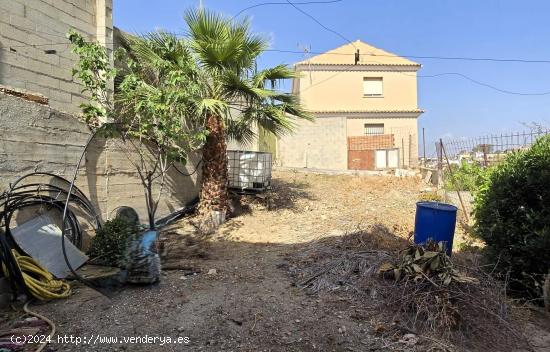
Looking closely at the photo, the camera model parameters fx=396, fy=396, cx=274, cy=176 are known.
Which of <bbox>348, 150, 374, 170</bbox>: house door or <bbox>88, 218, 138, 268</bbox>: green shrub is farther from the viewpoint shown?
<bbox>348, 150, 374, 170</bbox>: house door

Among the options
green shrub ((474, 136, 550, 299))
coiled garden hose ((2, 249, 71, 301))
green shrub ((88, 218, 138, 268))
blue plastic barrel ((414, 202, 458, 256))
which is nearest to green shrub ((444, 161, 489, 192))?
green shrub ((474, 136, 550, 299))

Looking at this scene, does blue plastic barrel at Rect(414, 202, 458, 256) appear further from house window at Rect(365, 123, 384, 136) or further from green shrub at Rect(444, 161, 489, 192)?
house window at Rect(365, 123, 384, 136)

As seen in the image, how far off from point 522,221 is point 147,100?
196 inches

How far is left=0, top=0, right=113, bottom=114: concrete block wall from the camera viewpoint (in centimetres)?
559

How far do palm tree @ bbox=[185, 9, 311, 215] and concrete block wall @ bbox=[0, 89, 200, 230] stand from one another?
1149mm

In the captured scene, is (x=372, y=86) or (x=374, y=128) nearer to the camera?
(x=374, y=128)

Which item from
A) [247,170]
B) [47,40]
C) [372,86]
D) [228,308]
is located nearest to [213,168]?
[247,170]

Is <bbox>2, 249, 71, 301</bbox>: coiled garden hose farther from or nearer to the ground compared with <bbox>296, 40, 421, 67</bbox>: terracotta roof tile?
nearer to the ground

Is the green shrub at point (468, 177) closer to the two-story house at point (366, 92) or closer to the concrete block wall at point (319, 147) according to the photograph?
the concrete block wall at point (319, 147)

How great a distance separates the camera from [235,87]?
7.05 m

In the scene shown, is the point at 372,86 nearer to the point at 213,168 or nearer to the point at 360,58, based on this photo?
the point at 360,58

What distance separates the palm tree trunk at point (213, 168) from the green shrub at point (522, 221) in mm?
4344

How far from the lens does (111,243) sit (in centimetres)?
487

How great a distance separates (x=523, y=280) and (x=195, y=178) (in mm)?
6111
